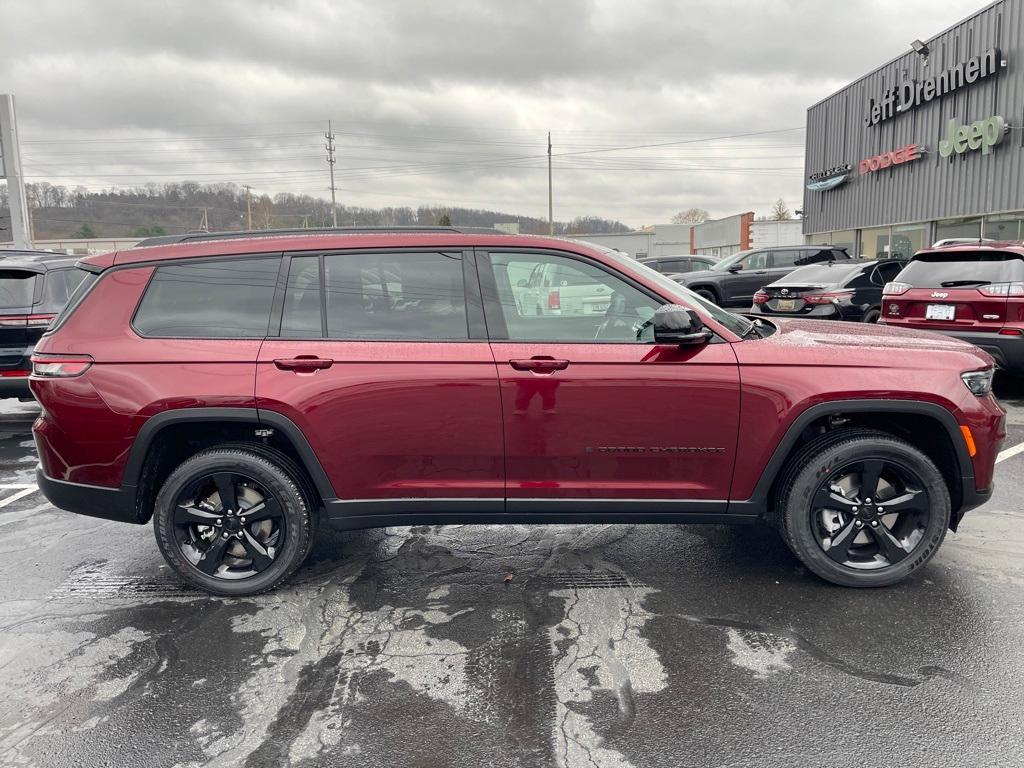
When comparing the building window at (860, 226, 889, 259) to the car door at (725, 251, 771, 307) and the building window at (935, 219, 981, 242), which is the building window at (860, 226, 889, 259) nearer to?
the building window at (935, 219, 981, 242)

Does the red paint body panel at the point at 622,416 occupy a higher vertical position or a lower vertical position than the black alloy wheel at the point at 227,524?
higher

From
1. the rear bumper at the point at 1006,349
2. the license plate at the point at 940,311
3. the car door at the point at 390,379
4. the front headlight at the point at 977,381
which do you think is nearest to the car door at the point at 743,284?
the license plate at the point at 940,311

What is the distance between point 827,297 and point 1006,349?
4.18 metres

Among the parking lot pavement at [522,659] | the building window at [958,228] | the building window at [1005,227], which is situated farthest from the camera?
the building window at [958,228]

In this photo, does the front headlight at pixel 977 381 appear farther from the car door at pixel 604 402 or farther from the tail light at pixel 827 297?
the tail light at pixel 827 297

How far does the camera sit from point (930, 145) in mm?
20391

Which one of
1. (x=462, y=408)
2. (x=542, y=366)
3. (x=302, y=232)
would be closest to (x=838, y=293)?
(x=542, y=366)

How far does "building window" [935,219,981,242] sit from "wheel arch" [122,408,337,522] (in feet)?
66.1

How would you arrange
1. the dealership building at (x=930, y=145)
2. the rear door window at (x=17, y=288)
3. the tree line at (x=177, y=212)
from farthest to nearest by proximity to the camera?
the tree line at (x=177, y=212), the dealership building at (x=930, y=145), the rear door window at (x=17, y=288)

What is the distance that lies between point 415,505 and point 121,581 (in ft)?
5.64

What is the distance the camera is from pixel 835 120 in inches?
1014

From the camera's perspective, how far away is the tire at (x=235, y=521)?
3.47 metres

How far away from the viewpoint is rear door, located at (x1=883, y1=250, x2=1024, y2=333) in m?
7.11

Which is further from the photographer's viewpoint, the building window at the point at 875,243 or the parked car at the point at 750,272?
the building window at the point at 875,243
